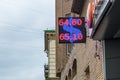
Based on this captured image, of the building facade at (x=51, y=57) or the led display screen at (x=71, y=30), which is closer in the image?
the led display screen at (x=71, y=30)

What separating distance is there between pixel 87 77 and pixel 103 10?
10330 mm

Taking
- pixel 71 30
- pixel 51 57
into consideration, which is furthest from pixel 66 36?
pixel 51 57

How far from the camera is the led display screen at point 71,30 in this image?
74.7 ft

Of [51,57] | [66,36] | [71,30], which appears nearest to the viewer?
[66,36]

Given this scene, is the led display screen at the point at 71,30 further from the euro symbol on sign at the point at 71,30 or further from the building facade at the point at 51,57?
the building facade at the point at 51,57

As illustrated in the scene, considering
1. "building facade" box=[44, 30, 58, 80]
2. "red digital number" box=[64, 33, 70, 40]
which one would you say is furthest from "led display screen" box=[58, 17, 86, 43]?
"building facade" box=[44, 30, 58, 80]

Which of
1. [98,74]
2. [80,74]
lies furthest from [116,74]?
[80,74]

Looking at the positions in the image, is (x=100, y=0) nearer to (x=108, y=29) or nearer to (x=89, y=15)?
(x=108, y=29)

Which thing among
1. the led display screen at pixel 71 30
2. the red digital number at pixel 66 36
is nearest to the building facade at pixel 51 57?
the led display screen at pixel 71 30

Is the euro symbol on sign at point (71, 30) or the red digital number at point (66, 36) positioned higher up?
the euro symbol on sign at point (71, 30)

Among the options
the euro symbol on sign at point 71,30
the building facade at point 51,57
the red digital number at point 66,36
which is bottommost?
the building facade at point 51,57

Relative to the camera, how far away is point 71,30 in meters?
23.1

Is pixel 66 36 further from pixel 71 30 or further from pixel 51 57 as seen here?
pixel 51 57

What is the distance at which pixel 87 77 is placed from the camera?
27.4m
